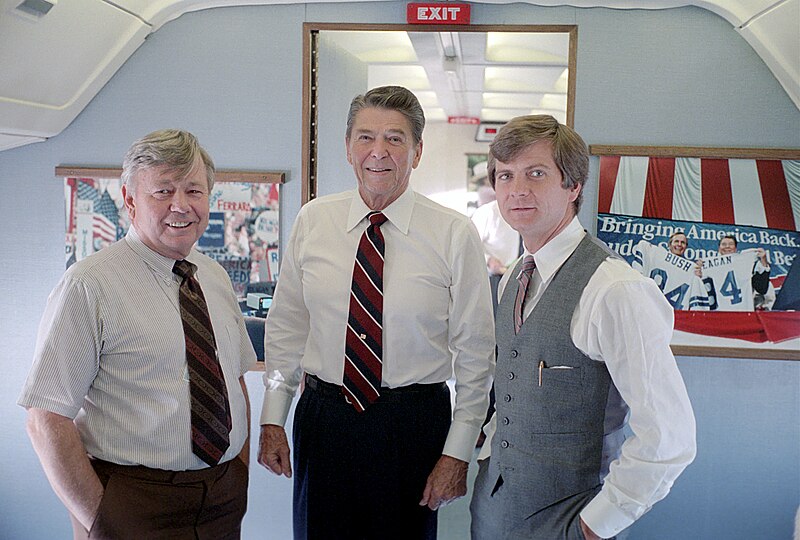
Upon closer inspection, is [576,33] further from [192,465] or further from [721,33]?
[192,465]

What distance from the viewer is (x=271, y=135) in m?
3.28

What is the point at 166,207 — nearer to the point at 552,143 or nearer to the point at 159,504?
the point at 159,504

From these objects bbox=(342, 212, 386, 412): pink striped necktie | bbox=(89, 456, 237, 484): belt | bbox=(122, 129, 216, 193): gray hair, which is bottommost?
bbox=(89, 456, 237, 484): belt

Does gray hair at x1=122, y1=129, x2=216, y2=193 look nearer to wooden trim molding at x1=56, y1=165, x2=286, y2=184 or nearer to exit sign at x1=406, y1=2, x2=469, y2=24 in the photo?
wooden trim molding at x1=56, y1=165, x2=286, y2=184

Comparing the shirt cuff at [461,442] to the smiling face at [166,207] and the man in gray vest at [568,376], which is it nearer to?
the man in gray vest at [568,376]

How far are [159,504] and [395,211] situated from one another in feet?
3.31

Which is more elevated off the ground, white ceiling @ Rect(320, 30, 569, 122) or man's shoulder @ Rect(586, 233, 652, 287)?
white ceiling @ Rect(320, 30, 569, 122)

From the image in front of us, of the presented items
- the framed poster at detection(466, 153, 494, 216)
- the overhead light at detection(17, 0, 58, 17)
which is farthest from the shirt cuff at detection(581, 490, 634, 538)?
the framed poster at detection(466, 153, 494, 216)

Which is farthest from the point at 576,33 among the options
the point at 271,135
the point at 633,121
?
the point at 271,135

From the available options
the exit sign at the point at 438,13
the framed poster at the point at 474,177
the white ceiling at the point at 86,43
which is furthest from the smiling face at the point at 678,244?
the framed poster at the point at 474,177

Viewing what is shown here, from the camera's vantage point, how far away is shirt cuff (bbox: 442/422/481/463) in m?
2.08

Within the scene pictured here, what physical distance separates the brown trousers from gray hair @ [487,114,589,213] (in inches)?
44.1

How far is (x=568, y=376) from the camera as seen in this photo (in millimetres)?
1658

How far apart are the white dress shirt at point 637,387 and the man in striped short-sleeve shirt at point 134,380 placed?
3.25ft
